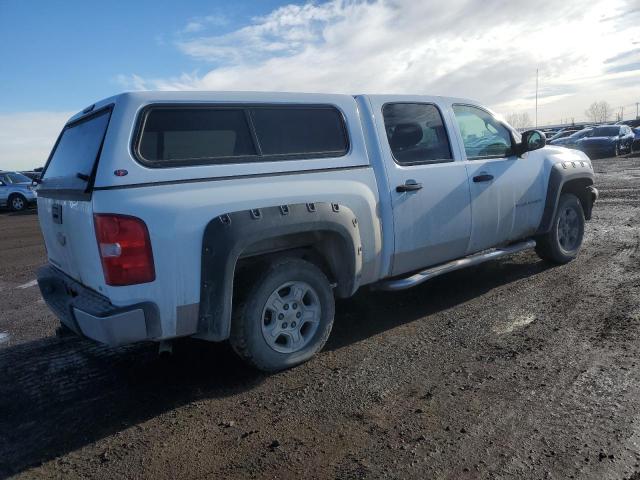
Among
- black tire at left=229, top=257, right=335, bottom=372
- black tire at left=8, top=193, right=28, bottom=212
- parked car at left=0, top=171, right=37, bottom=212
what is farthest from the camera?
black tire at left=8, top=193, right=28, bottom=212

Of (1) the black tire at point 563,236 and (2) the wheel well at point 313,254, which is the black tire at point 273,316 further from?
(1) the black tire at point 563,236

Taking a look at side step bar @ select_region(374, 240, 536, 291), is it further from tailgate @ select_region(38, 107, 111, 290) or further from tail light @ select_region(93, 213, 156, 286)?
tailgate @ select_region(38, 107, 111, 290)

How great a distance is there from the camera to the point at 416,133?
14.4 ft

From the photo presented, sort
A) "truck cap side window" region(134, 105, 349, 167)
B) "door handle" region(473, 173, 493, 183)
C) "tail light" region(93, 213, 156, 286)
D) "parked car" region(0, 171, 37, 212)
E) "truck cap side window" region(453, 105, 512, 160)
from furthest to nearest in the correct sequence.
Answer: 1. "parked car" region(0, 171, 37, 212)
2. "truck cap side window" region(453, 105, 512, 160)
3. "door handle" region(473, 173, 493, 183)
4. "truck cap side window" region(134, 105, 349, 167)
5. "tail light" region(93, 213, 156, 286)

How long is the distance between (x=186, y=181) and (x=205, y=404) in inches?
56.6

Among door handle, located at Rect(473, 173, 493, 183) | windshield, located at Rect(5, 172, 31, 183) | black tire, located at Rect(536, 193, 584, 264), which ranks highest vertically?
windshield, located at Rect(5, 172, 31, 183)

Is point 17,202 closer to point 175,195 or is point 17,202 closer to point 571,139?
point 175,195

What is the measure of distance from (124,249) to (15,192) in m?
21.7

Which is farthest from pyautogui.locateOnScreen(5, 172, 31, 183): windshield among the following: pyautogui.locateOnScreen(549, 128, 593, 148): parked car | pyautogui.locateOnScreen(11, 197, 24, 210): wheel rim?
pyautogui.locateOnScreen(549, 128, 593, 148): parked car

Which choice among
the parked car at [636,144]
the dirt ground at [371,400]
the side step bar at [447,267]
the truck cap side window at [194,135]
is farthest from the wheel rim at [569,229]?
the parked car at [636,144]

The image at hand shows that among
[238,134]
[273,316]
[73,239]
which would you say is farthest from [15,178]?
[273,316]

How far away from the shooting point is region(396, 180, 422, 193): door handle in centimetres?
401

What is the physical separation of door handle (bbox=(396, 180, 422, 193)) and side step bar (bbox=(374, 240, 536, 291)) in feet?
2.46

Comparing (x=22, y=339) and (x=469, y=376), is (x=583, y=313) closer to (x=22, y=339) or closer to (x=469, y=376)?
(x=469, y=376)
